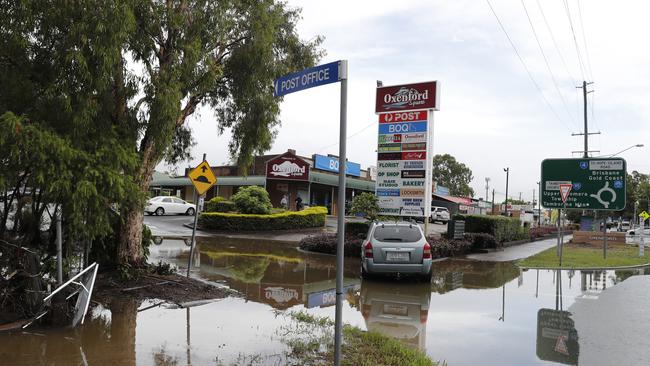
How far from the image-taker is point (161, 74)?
810 centimetres

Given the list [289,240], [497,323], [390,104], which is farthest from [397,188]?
[497,323]

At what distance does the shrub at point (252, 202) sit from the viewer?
27.0 metres

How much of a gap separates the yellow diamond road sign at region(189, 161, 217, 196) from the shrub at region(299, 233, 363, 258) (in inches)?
259

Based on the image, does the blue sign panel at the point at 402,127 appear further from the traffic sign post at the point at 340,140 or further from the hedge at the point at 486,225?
the traffic sign post at the point at 340,140

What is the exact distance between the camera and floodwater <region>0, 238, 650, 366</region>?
5902mm

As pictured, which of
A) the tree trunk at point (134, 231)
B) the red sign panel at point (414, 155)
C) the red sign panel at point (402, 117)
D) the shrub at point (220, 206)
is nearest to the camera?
the tree trunk at point (134, 231)

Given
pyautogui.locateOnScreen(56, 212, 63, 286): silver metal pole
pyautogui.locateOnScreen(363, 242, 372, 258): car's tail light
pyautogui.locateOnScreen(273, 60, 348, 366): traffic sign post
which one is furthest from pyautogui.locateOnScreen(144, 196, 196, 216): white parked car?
pyautogui.locateOnScreen(273, 60, 348, 366): traffic sign post

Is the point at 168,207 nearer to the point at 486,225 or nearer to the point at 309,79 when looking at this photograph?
the point at 486,225

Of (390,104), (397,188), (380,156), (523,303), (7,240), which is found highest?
(390,104)

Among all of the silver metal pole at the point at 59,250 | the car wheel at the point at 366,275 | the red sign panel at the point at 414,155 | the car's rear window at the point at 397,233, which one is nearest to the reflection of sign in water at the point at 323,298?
the car wheel at the point at 366,275

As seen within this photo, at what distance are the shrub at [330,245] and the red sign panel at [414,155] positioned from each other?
10.8 feet

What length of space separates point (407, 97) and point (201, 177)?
947 cm

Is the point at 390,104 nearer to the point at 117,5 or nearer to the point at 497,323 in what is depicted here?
the point at 497,323

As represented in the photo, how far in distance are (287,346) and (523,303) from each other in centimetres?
A: 596
